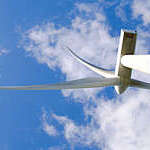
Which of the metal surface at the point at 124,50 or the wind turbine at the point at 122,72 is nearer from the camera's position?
the wind turbine at the point at 122,72

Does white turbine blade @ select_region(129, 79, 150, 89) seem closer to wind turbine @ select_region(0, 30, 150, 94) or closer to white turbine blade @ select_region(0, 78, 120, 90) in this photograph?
wind turbine @ select_region(0, 30, 150, 94)

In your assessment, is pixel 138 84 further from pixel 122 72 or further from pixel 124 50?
pixel 124 50

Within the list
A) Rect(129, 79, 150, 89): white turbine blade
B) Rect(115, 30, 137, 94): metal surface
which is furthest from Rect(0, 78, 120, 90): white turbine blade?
Rect(129, 79, 150, 89): white turbine blade

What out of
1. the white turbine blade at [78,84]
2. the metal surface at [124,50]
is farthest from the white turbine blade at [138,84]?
the white turbine blade at [78,84]

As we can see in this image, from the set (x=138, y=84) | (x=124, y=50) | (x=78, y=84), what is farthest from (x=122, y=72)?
(x=78, y=84)

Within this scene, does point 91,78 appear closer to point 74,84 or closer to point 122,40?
point 74,84

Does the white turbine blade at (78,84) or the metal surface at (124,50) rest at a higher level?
the metal surface at (124,50)

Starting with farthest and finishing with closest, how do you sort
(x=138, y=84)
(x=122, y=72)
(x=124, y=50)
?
1. (x=124, y=50)
2. (x=122, y=72)
3. (x=138, y=84)

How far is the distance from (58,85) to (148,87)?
10.3 metres

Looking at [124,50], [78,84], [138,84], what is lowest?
[138,84]

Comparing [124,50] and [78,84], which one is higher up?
[124,50]

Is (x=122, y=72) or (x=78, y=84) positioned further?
(x=122, y=72)

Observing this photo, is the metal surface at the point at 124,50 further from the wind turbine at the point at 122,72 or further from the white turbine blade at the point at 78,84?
the white turbine blade at the point at 78,84

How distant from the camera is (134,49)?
89.1 feet
